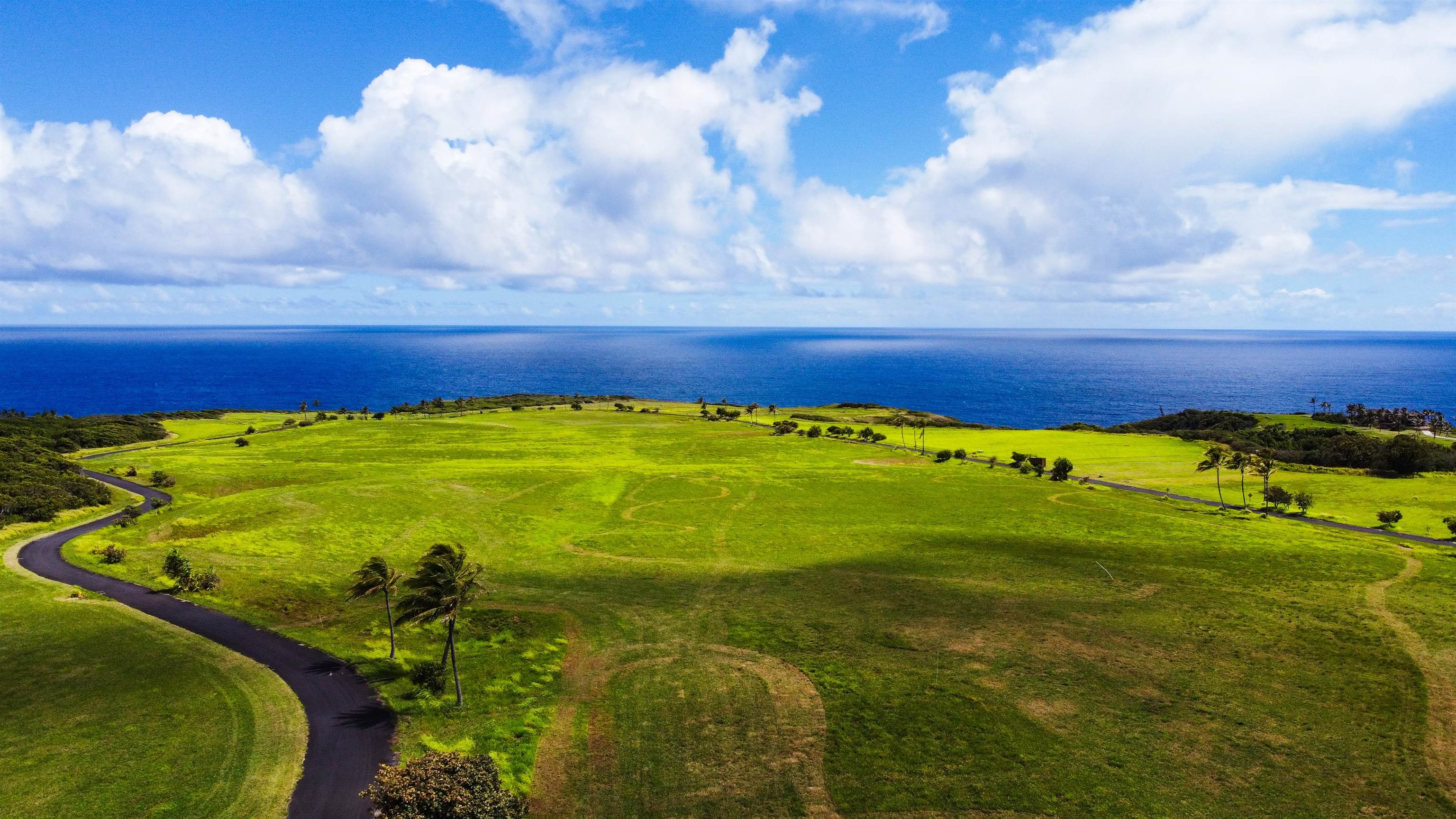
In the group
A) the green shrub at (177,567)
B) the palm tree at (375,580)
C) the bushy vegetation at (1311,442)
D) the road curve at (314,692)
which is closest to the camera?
the road curve at (314,692)

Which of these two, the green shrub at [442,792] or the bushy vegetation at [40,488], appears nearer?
the green shrub at [442,792]

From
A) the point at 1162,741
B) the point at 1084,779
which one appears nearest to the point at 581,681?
the point at 1084,779

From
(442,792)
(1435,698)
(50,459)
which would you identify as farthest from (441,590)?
(50,459)

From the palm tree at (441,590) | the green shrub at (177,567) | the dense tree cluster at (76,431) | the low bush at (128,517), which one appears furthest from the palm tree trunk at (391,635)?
the dense tree cluster at (76,431)

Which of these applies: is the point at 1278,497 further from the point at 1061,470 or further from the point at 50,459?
the point at 50,459

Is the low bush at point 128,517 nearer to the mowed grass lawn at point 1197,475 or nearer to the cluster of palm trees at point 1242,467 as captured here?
the mowed grass lawn at point 1197,475

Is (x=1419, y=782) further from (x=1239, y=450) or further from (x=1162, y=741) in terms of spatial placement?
(x=1239, y=450)
